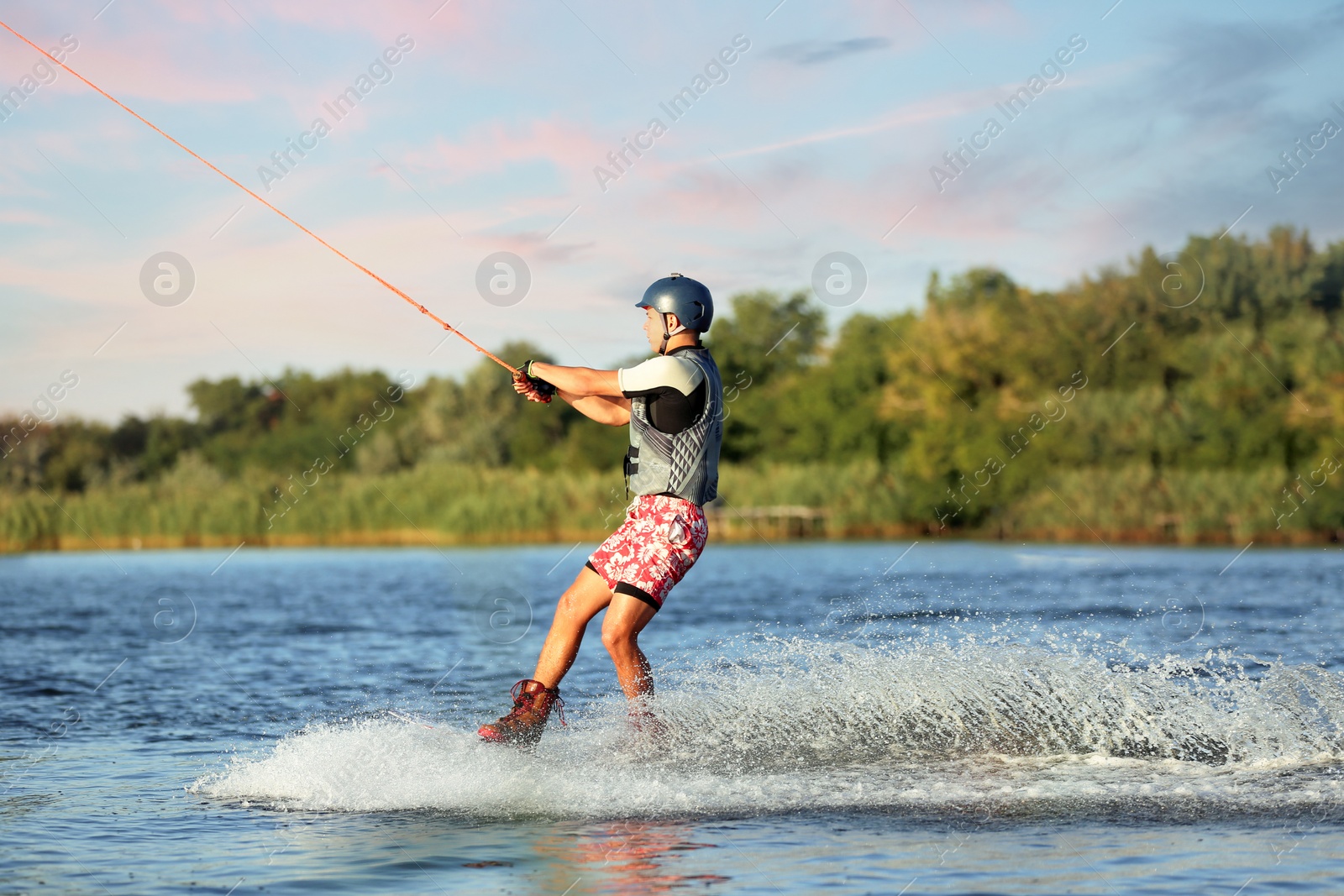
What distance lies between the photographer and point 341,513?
43375 millimetres

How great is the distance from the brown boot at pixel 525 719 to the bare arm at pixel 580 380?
4.38 feet

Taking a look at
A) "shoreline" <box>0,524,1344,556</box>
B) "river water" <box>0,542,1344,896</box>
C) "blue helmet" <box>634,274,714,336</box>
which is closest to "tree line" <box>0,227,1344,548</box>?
"shoreline" <box>0,524,1344,556</box>

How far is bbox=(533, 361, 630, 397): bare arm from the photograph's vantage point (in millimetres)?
6371

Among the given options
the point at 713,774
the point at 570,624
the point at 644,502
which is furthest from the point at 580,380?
the point at 713,774

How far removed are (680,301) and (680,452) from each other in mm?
716

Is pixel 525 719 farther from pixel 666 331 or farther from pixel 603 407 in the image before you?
pixel 666 331

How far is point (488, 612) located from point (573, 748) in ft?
40.7

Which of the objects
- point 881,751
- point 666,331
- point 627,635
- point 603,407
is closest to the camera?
point 627,635

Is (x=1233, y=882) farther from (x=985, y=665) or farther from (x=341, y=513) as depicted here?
(x=341, y=513)

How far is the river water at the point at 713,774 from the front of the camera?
5.01 meters

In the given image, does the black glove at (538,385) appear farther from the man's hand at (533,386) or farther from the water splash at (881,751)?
the water splash at (881,751)

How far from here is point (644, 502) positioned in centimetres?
650

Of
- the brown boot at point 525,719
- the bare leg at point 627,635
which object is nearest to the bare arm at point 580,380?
the bare leg at point 627,635

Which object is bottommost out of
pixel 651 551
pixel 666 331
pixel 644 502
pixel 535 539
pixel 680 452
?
pixel 535 539
